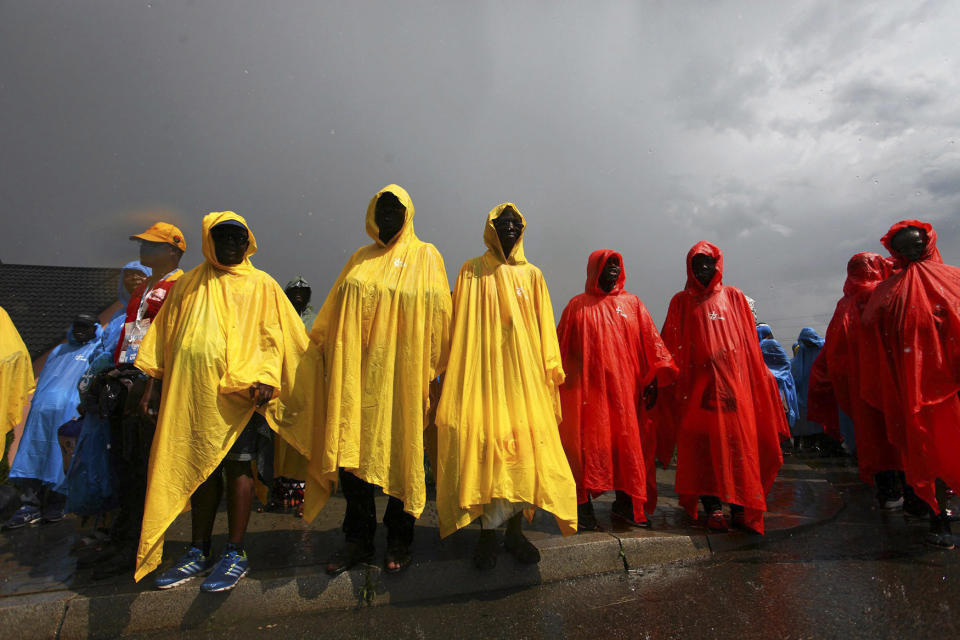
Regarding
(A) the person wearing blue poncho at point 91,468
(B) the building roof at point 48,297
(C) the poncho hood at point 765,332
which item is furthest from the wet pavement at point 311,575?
(B) the building roof at point 48,297

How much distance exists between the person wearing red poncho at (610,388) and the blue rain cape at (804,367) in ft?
19.5

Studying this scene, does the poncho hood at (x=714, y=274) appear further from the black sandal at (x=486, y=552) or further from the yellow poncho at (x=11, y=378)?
the yellow poncho at (x=11, y=378)

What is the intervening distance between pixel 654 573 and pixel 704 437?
1.19 metres

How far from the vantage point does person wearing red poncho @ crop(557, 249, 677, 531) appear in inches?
147

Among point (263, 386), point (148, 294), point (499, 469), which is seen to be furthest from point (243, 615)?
point (148, 294)

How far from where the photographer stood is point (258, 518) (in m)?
4.26

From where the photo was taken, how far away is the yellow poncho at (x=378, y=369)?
9.35ft

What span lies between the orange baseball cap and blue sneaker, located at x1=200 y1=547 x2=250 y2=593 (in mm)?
2212

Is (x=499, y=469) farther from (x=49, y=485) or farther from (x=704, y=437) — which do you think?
(x=49, y=485)

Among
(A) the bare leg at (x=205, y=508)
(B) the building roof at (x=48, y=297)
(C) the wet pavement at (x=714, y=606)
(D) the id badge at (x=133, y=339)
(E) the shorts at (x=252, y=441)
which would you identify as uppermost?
(B) the building roof at (x=48, y=297)

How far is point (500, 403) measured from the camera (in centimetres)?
297

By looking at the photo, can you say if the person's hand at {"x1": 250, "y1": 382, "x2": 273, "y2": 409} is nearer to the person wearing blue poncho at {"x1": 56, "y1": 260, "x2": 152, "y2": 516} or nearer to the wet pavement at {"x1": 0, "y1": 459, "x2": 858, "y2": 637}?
the wet pavement at {"x1": 0, "y1": 459, "x2": 858, "y2": 637}

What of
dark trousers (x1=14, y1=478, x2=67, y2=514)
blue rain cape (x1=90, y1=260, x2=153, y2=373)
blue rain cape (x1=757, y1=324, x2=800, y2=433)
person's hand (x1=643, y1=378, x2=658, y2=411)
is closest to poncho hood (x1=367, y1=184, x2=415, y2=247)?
blue rain cape (x1=90, y1=260, x2=153, y2=373)

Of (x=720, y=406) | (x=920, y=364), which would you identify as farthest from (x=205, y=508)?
(x=920, y=364)
